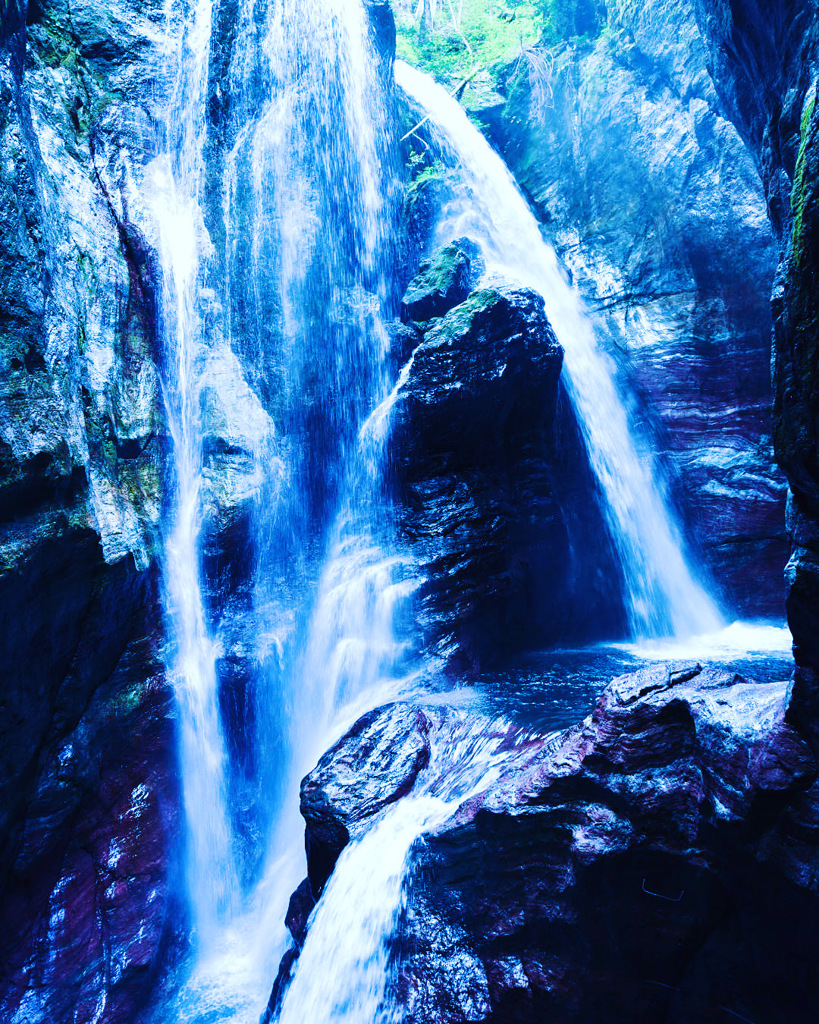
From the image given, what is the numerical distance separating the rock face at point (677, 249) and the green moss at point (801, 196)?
8126 mm

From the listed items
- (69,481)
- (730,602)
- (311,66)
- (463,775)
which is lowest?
(730,602)

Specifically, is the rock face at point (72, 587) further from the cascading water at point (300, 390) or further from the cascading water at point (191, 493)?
the cascading water at point (300, 390)

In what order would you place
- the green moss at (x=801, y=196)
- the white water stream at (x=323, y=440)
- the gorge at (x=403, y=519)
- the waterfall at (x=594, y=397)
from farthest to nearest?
1. the waterfall at (x=594, y=397)
2. the white water stream at (x=323, y=440)
3. the gorge at (x=403, y=519)
4. the green moss at (x=801, y=196)

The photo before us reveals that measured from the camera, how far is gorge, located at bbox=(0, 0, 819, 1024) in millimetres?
3602

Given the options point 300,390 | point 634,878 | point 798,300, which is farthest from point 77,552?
point 798,300

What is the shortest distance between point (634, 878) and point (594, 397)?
9037mm

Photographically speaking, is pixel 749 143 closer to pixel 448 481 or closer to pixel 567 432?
pixel 567 432

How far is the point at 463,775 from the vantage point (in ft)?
16.0

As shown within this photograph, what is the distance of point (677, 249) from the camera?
11188mm

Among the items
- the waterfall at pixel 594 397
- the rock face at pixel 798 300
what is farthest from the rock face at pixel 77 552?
the waterfall at pixel 594 397

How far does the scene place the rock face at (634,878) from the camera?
3.11m

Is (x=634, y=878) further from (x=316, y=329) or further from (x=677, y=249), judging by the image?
(x=677, y=249)

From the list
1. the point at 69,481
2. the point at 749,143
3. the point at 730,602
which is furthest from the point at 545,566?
the point at 69,481

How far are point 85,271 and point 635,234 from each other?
11.2 m
